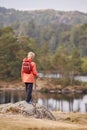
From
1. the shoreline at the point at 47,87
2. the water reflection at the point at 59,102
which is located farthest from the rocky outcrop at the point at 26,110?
the shoreline at the point at 47,87

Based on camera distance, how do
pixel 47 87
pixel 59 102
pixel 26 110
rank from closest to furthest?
pixel 26 110
pixel 59 102
pixel 47 87

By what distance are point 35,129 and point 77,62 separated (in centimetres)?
9780

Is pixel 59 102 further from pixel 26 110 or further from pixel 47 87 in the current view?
pixel 26 110

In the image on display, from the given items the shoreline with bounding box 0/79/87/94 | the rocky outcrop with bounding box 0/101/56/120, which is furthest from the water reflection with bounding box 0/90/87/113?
the rocky outcrop with bounding box 0/101/56/120

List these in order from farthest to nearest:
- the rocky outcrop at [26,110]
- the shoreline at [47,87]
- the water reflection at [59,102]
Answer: the shoreline at [47,87], the water reflection at [59,102], the rocky outcrop at [26,110]

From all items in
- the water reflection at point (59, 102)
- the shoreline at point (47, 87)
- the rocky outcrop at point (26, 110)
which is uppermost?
the shoreline at point (47, 87)

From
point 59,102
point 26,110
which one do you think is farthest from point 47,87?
point 26,110

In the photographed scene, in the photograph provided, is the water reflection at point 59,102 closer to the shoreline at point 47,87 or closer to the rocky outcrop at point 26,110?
the shoreline at point 47,87

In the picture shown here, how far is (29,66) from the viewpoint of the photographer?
Answer: 48.5ft

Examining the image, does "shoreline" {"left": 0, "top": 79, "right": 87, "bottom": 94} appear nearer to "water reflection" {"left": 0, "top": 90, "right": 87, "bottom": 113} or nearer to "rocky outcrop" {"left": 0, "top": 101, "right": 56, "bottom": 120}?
"water reflection" {"left": 0, "top": 90, "right": 87, "bottom": 113}

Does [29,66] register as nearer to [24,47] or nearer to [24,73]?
[24,73]

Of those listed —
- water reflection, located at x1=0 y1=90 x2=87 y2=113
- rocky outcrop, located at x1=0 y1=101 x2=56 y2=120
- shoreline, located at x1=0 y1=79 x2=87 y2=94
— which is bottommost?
water reflection, located at x1=0 y1=90 x2=87 y2=113

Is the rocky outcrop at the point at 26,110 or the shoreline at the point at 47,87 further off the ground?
→ the shoreline at the point at 47,87

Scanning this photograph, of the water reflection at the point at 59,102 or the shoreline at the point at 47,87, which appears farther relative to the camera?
the shoreline at the point at 47,87
